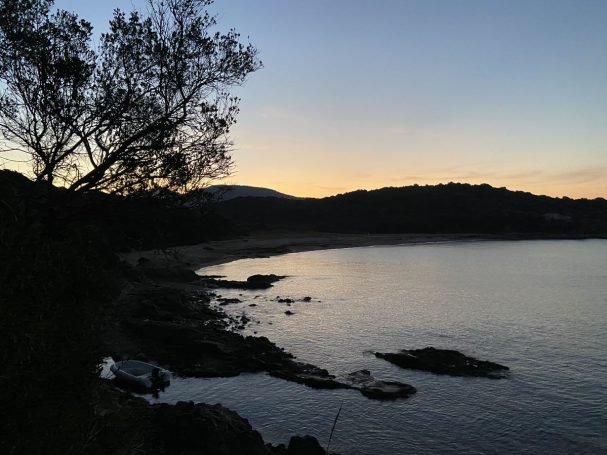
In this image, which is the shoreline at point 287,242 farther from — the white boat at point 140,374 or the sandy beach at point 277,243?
the white boat at point 140,374

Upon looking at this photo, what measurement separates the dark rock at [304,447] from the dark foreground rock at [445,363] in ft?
56.8

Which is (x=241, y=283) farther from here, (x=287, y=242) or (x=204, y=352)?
(x=287, y=242)

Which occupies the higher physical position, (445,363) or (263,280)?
(263,280)

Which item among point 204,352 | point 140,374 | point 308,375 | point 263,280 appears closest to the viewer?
point 140,374

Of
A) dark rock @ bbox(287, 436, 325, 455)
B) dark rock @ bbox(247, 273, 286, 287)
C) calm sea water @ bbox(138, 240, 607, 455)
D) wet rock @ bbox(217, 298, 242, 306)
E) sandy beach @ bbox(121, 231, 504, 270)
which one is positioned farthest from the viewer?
sandy beach @ bbox(121, 231, 504, 270)

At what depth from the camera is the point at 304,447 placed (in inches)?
852

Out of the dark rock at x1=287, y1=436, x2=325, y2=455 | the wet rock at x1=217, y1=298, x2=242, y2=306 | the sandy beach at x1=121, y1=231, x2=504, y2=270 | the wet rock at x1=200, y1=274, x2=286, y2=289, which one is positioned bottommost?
the dark rock at x1=287, y1=436, x2=325, y2=455

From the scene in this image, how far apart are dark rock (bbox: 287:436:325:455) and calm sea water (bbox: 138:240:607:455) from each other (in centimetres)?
367

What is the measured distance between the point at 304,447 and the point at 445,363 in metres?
19.3

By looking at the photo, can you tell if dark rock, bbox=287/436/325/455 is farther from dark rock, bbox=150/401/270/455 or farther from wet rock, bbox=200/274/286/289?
wet rock, bbox=200/274/286/289

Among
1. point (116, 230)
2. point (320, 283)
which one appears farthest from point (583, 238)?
point (116, 230)

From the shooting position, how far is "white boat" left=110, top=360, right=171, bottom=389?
30.5 meters

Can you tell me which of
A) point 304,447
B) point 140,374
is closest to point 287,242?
point 140,374

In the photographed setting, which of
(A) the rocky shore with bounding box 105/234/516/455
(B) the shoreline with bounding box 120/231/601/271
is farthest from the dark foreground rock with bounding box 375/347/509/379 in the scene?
(B) the shoreline with bounding box 120/231/601/271
